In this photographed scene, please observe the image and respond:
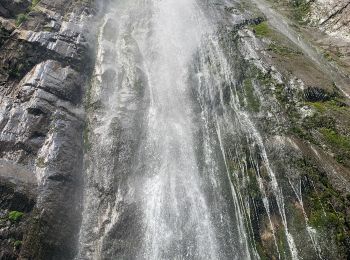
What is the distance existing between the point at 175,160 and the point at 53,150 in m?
4.67

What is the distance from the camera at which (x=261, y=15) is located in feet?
66.6

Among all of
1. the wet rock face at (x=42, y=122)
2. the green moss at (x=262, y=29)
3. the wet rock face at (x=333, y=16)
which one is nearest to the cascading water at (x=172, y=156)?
the wet rock face at (x=42, y=122)

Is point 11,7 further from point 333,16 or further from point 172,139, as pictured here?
point 333,16

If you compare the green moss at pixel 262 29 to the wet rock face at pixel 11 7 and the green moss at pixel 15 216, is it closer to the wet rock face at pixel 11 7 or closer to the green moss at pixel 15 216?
the wet rock face at pixel 11 7

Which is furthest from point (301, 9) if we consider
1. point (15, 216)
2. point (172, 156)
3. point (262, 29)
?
point (15, 216)

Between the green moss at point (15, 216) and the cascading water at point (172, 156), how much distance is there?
209 cm

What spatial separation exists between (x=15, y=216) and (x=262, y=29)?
550 inches

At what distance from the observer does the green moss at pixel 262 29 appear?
698 inches

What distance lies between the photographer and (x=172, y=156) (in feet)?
47.1

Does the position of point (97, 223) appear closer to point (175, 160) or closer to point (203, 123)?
point (175, 160)

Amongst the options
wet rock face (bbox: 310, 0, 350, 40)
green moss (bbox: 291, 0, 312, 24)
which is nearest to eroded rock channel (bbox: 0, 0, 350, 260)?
wet rock face (bbox: 310, 0, 350, 40)

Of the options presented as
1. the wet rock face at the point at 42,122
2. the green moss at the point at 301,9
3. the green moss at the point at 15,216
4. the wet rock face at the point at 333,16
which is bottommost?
the green moss at the point at 15,216

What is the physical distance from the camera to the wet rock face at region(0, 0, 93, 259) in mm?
12055

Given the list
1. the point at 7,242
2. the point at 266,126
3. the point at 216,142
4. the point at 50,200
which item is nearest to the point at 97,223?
the point at 50,200
